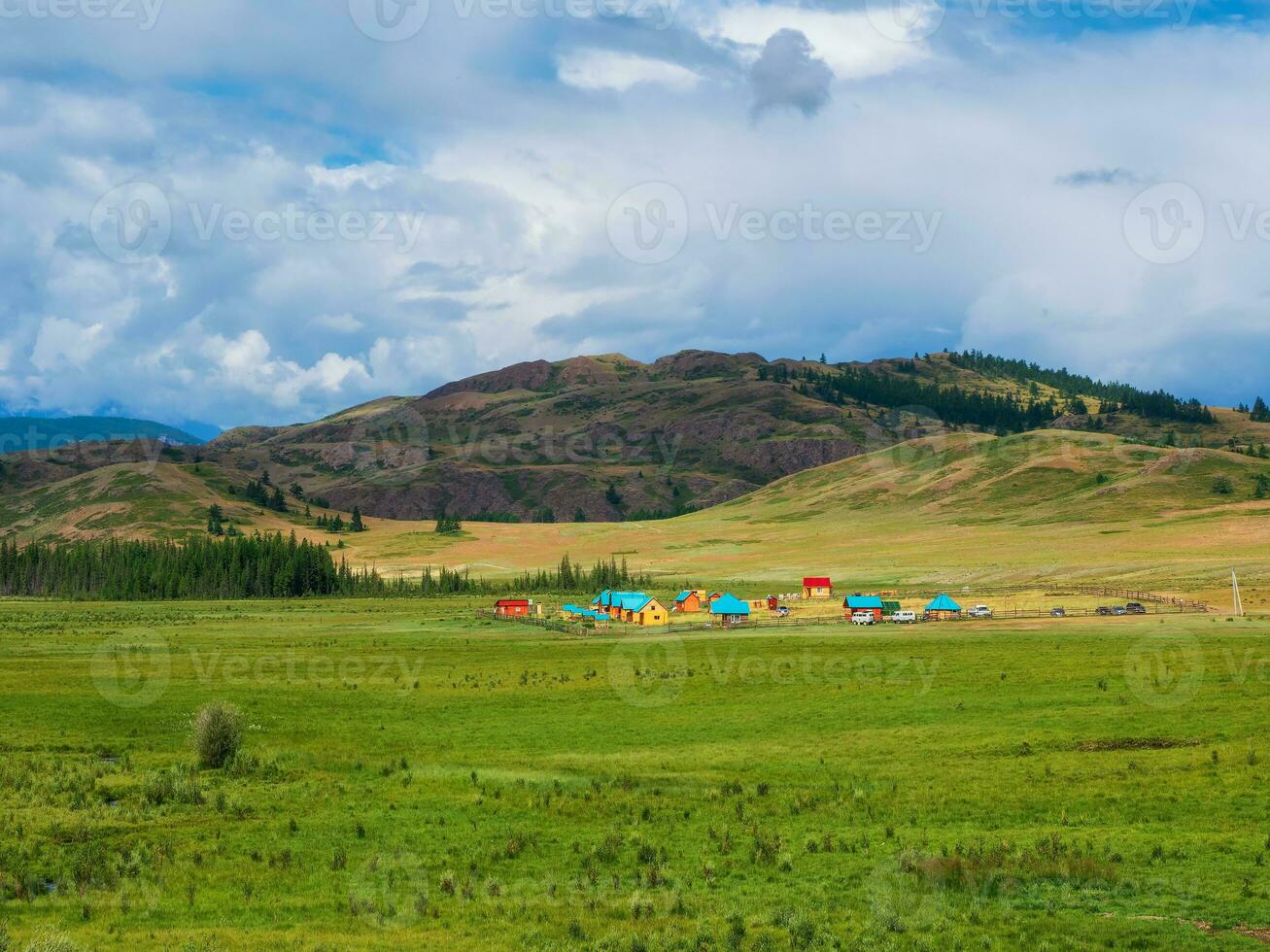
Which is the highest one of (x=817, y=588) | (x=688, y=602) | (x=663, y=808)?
(x=817, y=588)

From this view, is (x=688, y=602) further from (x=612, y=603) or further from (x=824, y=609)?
(x=824, y=609)

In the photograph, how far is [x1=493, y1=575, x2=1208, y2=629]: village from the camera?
105 m

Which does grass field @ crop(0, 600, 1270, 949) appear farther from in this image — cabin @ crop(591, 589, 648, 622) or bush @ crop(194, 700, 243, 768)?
cabin @ crop(591, 589, 648, 622)

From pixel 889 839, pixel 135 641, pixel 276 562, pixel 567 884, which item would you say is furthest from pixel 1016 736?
pixel 276 562

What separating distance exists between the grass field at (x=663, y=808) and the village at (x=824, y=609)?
122 ft

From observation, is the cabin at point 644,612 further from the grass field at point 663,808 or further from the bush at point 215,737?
the bush at point 215,737

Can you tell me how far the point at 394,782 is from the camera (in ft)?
123

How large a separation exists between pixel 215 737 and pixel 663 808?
17.8 m

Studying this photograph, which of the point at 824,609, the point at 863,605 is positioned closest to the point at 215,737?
the point at 863,605

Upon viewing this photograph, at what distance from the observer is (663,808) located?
109ft

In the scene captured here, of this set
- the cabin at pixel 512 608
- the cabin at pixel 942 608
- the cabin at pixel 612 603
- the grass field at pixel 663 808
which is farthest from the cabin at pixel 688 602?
the grass field at pixel 663 808

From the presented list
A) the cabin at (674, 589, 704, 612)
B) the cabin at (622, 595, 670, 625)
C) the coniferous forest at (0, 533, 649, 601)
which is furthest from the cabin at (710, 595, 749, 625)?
the coniferous forest at (0, 533, 649, 601)

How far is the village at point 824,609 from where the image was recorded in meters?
105

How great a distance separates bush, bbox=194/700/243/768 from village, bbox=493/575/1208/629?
71.1 meters
